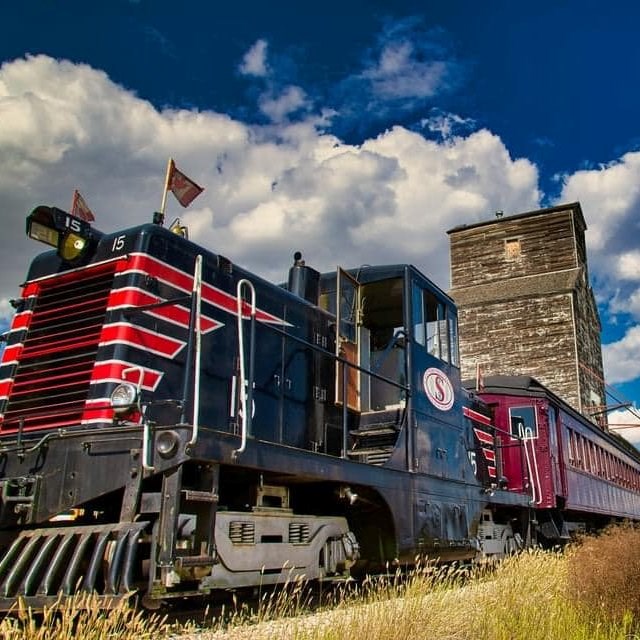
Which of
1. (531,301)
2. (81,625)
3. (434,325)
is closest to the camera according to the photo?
(81,625)

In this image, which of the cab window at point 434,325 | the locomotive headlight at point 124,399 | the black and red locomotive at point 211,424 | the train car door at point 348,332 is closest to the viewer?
the black and red locomotive at point 211,424

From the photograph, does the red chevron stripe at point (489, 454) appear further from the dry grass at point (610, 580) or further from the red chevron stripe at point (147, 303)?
the red chevron stripe at point (147, 303)

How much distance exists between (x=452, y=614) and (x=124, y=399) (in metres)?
2.95

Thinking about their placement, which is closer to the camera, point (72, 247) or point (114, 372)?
point (114, 372)

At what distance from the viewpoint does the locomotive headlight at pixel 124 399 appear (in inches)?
180

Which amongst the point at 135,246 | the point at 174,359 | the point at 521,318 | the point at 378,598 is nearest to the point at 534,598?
the point at 378,598

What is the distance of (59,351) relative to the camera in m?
5.44

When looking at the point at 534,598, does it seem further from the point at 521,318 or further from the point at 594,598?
the point at 521,318

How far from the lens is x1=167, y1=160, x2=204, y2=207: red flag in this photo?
6.43 metres

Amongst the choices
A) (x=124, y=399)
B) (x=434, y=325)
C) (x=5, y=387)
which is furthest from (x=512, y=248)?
(x=124, y=399)

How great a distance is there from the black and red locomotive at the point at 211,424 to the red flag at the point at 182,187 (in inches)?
32.1

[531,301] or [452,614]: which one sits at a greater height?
[531,301]

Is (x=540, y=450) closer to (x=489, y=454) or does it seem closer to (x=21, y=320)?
(x=489, y=454)

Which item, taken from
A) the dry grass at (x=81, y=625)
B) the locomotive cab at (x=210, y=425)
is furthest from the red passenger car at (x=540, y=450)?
the dry grass at (x=81, y=625)
